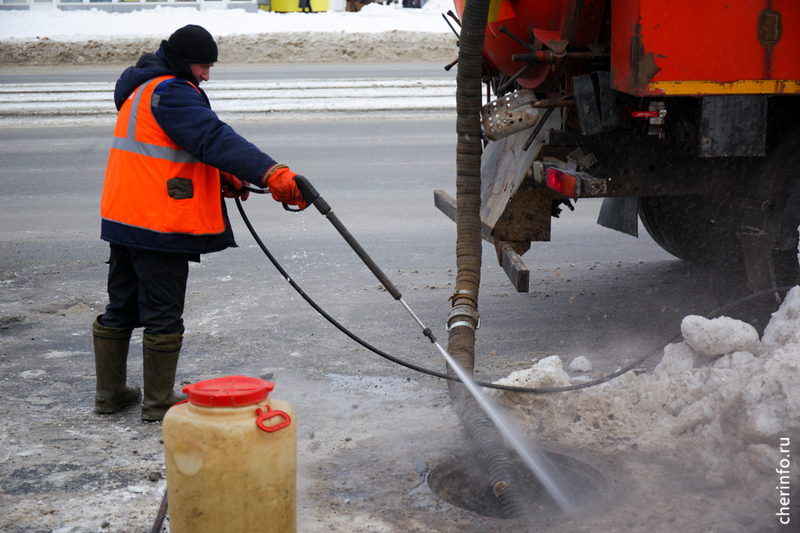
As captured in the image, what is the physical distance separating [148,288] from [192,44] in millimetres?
1130

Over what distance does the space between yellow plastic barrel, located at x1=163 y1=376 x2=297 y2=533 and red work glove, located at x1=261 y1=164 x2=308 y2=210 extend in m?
1.11

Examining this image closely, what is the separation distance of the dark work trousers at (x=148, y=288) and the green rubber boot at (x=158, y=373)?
0.05 meters

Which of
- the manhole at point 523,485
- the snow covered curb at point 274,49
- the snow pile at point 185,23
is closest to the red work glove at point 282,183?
the manhole at point 523,485

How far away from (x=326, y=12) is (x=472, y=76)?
27484 millimetres

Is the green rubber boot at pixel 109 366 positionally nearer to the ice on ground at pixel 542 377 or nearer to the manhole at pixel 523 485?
the manhole at pixel 523 485

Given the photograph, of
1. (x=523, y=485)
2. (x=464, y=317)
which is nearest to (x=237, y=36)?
(x=464, y=317)

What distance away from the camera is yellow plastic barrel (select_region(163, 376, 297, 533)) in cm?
221

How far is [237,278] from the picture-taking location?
5.71 metres

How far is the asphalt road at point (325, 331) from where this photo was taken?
292 cm

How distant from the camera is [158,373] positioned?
11.5 ft

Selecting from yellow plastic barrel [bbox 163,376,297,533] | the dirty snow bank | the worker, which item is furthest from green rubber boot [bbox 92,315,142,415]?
the dirty snow bank

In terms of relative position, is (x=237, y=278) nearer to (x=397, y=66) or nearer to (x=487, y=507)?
(x=487, y=507)

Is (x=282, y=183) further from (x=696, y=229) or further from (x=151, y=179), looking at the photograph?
(x=696, y=229)

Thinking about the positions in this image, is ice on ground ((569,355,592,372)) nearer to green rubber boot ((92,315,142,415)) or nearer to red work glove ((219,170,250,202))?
red work glove ((219,170,250,202))
